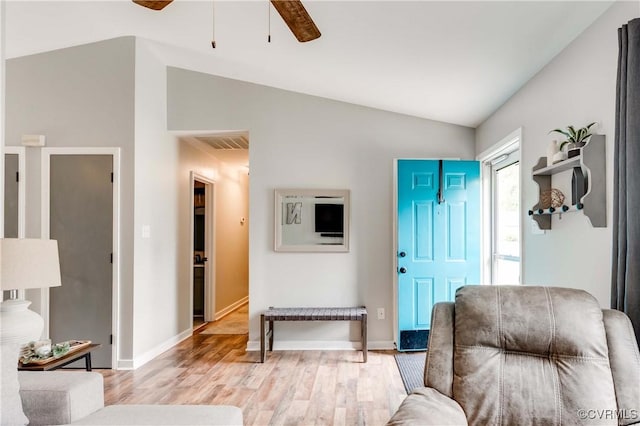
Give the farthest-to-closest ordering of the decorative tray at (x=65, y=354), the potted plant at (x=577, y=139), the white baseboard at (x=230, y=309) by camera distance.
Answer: the white baseboard at (x=230, y=309)
the decorative tray at (x=65, y=354)
the potted plant at (x=577, y=139)

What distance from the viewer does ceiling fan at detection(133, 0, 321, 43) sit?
2078 mm

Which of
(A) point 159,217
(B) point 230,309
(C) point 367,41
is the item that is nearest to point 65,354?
(A) point 159,217

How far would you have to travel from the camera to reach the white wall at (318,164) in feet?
13.9

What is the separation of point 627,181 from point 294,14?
181 centimetres

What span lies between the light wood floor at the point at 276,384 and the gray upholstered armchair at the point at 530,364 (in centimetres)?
125

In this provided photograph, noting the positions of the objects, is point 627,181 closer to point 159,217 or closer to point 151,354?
point 159,217

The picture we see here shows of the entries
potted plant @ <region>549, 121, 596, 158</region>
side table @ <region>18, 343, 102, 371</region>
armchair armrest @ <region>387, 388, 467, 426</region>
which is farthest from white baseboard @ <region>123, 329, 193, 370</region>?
potted plant @ <region>549, 121, 596, 158</region>

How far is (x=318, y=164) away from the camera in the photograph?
428 cm

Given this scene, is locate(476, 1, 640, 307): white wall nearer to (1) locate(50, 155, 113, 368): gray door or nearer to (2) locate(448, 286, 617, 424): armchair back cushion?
(2) locate(448, 286, 617, 424): armchair back cushion

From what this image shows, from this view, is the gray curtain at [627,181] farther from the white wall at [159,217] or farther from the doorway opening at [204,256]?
the doorway opening at [204,256]

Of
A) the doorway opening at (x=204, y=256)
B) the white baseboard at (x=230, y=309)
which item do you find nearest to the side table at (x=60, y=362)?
the doorway opening at (x=204, y=256)

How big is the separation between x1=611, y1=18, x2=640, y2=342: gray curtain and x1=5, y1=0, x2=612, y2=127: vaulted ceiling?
0.48 m

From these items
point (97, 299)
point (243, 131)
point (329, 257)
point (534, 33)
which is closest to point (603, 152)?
point (534, 33)

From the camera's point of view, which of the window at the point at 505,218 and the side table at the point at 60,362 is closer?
the side table at the point at 60,362
